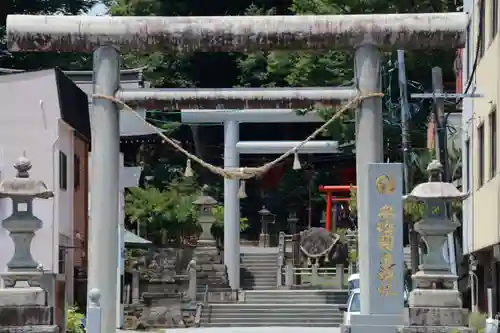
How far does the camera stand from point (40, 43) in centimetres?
1944

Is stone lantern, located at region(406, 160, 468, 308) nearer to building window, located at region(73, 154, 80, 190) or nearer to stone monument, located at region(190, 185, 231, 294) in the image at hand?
building window, located at region(73, 154, 80, 190)

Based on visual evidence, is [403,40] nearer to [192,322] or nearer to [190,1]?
[192,322]

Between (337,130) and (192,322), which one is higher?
(337,130)

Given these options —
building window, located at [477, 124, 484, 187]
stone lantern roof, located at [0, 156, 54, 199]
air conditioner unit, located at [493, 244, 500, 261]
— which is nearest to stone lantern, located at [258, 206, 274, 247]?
building window, located at [477, 124, 484, 187]

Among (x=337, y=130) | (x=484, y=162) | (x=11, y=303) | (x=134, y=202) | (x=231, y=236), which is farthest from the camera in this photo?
(x=134, y=202)

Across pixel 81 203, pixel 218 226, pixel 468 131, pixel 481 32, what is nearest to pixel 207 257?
pixel 218 226

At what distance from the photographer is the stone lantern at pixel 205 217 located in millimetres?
47844

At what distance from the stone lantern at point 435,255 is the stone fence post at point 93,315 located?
475cm

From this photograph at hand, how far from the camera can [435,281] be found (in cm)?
1808

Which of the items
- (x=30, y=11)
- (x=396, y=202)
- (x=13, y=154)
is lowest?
(x=396, y=202)

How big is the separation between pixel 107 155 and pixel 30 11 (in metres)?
33.4

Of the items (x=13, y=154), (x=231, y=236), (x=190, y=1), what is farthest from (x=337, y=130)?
(x=190, y=1)

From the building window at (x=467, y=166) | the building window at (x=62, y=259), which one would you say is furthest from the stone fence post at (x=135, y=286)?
the building window at (x=467, y=166)

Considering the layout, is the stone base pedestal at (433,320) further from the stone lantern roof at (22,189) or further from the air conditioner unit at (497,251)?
the stone lantern roof at (22,189)
